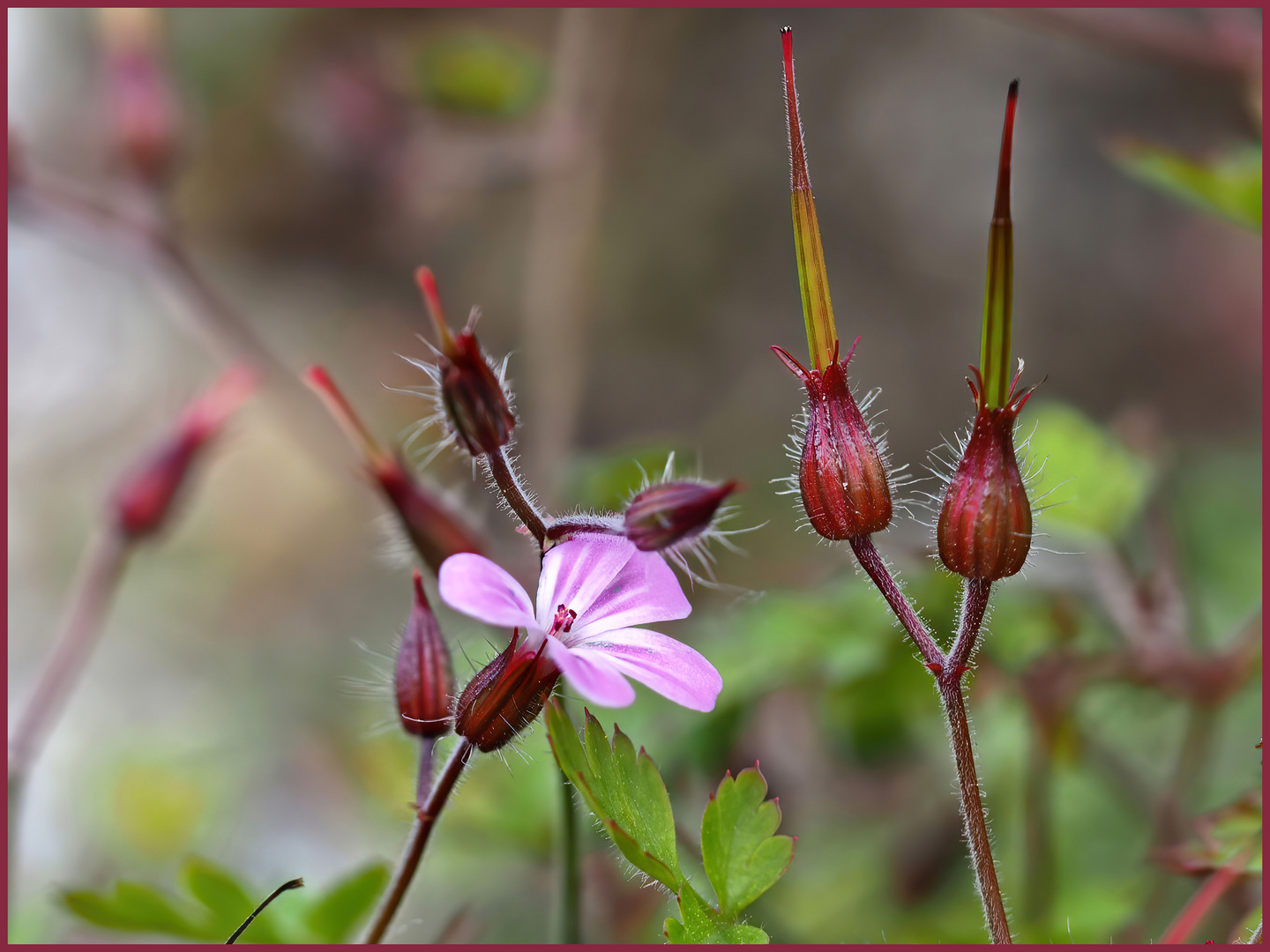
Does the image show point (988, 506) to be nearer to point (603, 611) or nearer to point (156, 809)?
point (603, 611)

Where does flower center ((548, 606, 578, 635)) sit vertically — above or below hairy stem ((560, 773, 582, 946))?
above

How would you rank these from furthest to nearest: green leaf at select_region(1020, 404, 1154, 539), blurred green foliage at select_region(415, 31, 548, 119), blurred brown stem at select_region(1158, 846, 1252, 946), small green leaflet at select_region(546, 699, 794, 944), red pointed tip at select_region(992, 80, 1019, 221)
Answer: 1. blurred green foliage at select_region(415, 31, 548, 119)
2. green leaf at select_region(1020, 404, 1154, 539)
3. blurred brown stem at select_region(1158, 846, 1252, 946)
4. small green leaflet at select_region(546, 699, 794, 944)
5. red pointed tip at select_region(992, 80, 1019, 221)

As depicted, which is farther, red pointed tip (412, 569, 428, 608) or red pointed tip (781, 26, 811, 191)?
red pointed tip (412, 569, 428, 608)

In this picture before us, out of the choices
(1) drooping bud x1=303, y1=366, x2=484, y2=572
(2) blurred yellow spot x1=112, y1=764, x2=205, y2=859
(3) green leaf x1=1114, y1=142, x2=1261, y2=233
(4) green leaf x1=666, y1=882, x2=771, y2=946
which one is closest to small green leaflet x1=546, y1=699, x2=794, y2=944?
(4) green leaf x1=666, y1=882, x2=771, y2=946

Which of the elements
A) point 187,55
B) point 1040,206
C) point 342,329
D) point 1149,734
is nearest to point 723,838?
point 1149,734

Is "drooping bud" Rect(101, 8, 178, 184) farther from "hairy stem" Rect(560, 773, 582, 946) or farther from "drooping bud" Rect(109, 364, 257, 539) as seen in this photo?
"hairy stem" Rect(560, 773, 582, 946)

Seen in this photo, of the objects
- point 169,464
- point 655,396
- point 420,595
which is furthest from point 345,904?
point 655,396
